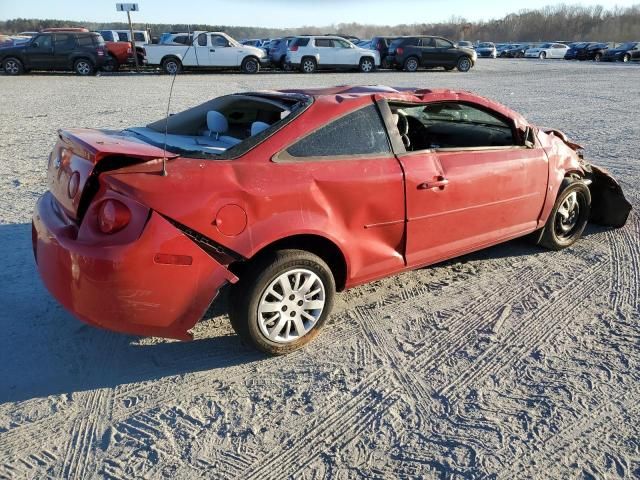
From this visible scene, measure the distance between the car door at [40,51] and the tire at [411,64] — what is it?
610 inches

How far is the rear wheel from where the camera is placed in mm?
23094

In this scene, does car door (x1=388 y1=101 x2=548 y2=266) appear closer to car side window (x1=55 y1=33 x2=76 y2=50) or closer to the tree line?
car side window (x1=55 y1=33 x2=76 y2=50)

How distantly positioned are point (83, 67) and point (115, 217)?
70.1 ft

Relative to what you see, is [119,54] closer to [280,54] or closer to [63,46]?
[63,46]

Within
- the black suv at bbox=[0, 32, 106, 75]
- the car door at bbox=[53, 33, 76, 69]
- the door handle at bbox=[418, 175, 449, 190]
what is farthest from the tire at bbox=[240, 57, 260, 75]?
the door handle at bbox=[418, 175, 449, 190]

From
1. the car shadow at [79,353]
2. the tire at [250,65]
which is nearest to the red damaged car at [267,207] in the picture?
the car shadow at [79,353]

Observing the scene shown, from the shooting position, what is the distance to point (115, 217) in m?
2.59

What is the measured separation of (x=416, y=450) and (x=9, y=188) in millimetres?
5433

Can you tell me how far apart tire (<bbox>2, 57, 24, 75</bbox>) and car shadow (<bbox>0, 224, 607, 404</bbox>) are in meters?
20.3

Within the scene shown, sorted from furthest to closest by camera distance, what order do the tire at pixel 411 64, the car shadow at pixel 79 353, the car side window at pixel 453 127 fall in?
the tire at pixel 411 64, the car side window at pixel 453 127, the car shadow at pixel 79 353

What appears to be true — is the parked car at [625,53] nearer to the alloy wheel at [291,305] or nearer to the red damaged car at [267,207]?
the red damaged car at [267,207]

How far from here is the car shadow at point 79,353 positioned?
2.79 meters

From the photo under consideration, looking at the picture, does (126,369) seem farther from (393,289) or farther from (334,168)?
(393,289)

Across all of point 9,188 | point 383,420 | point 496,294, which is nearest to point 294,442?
point 383,420
